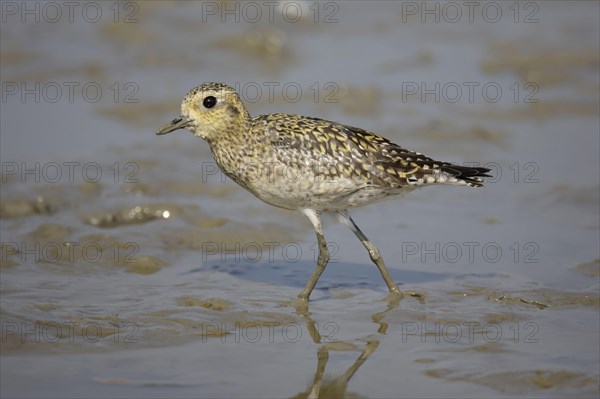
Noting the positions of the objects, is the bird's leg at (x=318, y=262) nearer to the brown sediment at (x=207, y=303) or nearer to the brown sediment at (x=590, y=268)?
the brown sediment at (x=207, y=303)

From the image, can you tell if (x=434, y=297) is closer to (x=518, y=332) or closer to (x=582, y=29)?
(x=518, y=332)

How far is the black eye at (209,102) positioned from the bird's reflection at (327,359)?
7.60 ft

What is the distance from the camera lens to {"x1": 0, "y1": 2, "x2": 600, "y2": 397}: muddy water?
31.4 ft

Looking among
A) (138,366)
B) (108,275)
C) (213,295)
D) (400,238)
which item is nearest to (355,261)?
(400,238)

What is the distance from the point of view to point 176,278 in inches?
466

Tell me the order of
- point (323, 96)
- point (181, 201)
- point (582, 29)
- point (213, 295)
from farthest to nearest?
point (582, 29) → point (323, 96) → point (181, 201) → point (213, 295)

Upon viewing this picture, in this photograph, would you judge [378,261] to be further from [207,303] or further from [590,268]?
[590,268]

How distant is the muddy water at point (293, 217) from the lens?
9.58 meters

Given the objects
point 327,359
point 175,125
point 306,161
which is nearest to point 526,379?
point 327,359

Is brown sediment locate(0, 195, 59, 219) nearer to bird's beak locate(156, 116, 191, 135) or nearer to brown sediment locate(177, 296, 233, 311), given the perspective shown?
bird's beak locate(156, 116, 191, 135)

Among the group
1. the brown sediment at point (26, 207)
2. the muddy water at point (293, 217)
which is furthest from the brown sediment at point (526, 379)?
the brown sediment at point (26, 207)

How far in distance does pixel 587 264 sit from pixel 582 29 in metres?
8.92

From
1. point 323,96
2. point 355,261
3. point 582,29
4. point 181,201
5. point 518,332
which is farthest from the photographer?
point 582,29

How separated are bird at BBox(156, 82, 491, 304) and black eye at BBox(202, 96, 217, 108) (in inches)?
0.4
